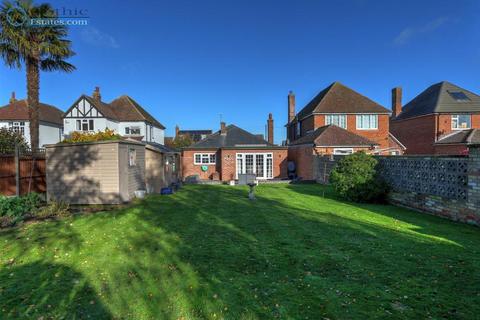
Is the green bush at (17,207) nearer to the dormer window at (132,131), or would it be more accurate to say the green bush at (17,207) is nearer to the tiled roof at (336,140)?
the tiled roof at (336,140)

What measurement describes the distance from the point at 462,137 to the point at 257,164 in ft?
65.9

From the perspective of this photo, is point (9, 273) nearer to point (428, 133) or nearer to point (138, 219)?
point (138, 219)

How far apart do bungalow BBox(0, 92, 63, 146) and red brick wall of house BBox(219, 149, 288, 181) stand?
22.4 m

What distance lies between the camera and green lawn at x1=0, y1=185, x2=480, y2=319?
367 cm

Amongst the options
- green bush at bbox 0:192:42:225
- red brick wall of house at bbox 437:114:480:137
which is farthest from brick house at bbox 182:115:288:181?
red brick wall of house at bbox 437:114:480:137

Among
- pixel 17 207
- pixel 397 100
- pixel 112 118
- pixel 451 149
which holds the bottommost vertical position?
pixel 17 207

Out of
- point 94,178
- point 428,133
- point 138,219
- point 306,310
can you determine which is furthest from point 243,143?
point 306,310

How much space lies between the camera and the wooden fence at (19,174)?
12.4 meters

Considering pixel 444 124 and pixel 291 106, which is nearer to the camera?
pixel 444 124

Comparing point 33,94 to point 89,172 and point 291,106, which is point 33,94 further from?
point 291,106

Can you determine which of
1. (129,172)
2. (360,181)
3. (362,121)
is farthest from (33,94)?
(362,121)

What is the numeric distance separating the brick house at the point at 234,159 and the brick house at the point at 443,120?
16.9m

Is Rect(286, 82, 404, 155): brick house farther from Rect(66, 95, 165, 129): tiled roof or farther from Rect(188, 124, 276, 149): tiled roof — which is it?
Rect(66, 95, 165, 129): tiled roof

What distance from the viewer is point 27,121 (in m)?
33.7
